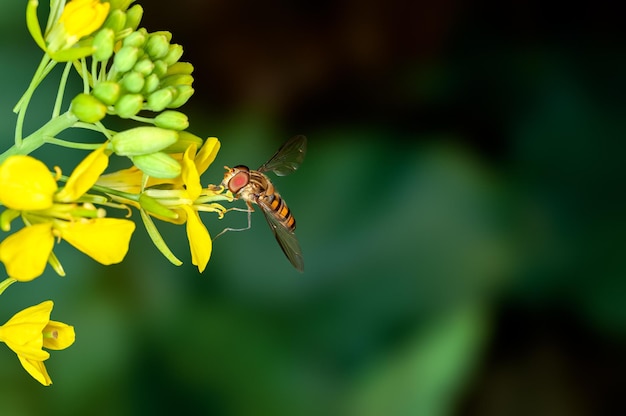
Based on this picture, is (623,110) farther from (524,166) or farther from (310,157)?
(310,157)

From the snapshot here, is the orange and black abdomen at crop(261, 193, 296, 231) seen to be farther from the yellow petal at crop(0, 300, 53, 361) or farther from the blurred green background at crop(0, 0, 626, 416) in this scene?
the blurred green background at crop(0, 0, 626, 416)

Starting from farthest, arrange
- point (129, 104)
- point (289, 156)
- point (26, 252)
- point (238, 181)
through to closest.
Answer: point (289, 156), point (238, 181), point (129, 104), point (26, 252)

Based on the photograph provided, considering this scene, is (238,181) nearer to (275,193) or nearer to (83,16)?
(275,193)

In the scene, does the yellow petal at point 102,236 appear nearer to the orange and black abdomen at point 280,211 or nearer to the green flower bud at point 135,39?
the green flower bud at point 135,39

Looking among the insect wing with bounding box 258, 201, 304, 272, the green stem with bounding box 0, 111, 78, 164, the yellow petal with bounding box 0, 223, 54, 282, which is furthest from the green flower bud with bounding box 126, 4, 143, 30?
the insect wing with bounding box 258, 201, 304, 272

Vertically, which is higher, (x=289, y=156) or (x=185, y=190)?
(x=289, y=156)

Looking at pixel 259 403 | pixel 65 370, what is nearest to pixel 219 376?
pixel 259 403

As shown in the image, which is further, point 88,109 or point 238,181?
point 238,181

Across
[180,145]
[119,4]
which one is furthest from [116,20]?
[180,145]
